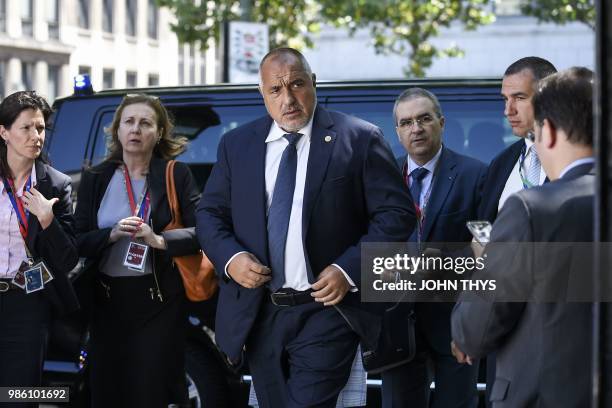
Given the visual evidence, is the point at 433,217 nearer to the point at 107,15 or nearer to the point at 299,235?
the point at 299,235

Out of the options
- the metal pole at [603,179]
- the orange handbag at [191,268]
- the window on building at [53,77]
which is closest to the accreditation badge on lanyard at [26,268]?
the orange handbag at [191,268]

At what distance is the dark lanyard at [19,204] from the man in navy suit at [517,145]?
2.13m

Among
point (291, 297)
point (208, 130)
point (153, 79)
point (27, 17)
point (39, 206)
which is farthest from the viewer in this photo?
point (153, 79)

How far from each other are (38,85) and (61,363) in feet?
100

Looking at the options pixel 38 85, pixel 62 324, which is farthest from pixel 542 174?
pixel 38 85

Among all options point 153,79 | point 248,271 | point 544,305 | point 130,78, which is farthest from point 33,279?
point 153,79

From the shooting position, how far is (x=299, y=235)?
4.35 metres

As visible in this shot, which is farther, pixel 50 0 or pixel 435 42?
pixel 435 42

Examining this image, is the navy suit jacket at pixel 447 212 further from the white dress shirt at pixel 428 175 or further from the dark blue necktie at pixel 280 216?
the dark blue necktie at pixel 280 216

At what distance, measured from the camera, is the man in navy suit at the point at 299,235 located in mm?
4348

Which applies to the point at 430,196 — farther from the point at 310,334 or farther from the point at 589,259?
the point at 589,259

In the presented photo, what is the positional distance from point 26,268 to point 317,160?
1.54 meters

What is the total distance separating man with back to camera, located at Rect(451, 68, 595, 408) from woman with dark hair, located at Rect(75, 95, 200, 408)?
247 centimetres

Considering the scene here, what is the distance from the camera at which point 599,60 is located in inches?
84.4
